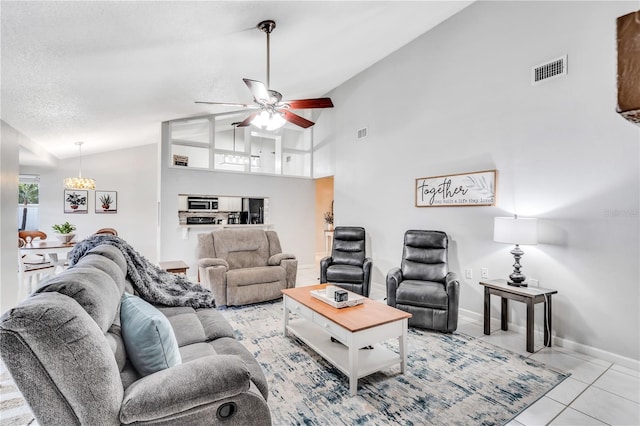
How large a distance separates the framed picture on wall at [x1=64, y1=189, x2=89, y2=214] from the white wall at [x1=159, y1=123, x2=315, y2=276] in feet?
8.85

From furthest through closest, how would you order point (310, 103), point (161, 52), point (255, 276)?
point (255, 276)
point (310, 103)
point (161, 52)

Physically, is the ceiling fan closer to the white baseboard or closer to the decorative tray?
the decorative tray

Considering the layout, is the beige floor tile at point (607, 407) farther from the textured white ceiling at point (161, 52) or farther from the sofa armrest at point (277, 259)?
the textured white ceiling at point (161, 52)

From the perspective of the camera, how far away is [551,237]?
3051mm

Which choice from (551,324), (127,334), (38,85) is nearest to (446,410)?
(551,324)

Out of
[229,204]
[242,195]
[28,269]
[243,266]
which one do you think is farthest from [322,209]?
[28,269]

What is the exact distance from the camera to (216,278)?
4000 mm

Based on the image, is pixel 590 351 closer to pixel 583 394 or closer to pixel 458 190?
pixel 583 394

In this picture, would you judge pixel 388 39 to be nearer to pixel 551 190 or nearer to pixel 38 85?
pixel 551 190

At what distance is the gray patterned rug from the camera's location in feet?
6.45

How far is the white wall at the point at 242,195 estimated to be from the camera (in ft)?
17.9

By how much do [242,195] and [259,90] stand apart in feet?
11.8

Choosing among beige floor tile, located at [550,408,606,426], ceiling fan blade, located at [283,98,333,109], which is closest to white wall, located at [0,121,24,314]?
ceiling fan blade, located at [283,98,333,109]

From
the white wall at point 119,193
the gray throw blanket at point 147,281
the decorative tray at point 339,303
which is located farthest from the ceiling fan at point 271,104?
the white wall at point 119,193
